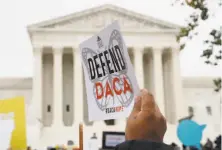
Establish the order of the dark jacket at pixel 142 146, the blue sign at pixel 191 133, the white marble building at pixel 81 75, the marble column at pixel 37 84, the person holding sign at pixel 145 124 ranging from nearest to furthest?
1. the dark jacket at pixel 142 146
2. the person holding sign at pixel 145 124
3. the blue sign at pixel 191 133
4. the marble column at pixel 37 84
5. the white marble building at pixel 81 75

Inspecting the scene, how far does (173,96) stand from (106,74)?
4338 cm

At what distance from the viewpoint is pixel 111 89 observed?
168 inches

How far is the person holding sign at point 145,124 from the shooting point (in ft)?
7.08

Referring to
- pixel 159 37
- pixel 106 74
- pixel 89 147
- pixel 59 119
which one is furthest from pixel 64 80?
pixel 106 74

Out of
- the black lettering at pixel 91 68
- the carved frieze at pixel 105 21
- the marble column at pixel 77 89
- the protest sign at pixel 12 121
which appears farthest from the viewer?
the carved frieze at pixel 105 21

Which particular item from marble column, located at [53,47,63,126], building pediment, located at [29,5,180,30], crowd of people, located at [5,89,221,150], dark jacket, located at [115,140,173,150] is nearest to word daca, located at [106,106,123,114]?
crowd of people, located at [5,89,221,150]

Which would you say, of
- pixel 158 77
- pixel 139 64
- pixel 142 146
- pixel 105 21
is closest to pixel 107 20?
pixel 105 21

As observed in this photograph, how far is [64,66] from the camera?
49.7 meters

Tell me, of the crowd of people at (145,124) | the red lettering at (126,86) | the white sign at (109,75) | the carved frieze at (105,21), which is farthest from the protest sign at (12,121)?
the carved frieze at (105,21)

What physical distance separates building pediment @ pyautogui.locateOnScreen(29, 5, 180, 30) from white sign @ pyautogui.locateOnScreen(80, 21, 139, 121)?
138 ft

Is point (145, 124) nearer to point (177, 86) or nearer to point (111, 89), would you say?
point (111, 89)

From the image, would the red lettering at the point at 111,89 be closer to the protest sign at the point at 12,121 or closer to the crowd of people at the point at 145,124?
the protest sign at the point at 12,121

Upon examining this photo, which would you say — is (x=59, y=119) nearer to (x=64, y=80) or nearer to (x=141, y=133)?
(x=64, y=80)

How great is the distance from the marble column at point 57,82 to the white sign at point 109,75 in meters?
40.7
